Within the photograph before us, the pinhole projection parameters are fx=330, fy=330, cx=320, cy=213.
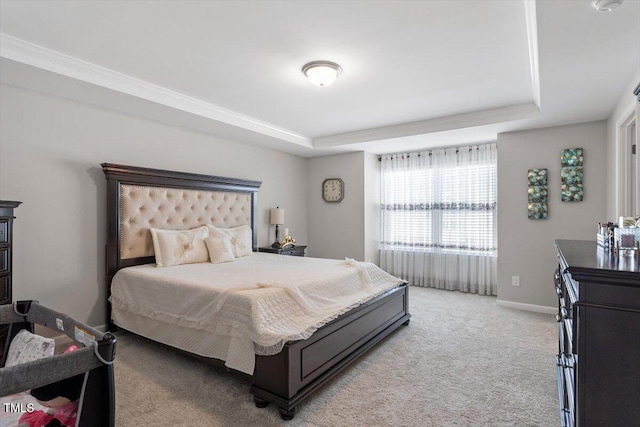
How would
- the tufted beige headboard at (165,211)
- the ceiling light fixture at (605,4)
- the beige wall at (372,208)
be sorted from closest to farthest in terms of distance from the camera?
the ceiling light fixture at (605,4) → the tufted beige headboard at (165,211) → the beige wall at (372,208)

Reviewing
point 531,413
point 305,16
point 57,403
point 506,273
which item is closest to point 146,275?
point 57,403

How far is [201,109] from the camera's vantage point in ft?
11.9

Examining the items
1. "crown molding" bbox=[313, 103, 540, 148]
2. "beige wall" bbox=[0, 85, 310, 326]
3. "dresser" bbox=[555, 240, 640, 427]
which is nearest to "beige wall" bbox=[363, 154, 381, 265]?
"crown molding" bbox=[313, 103, 540, 148]

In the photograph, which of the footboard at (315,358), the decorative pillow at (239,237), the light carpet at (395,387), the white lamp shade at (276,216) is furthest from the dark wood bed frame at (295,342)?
the white lamp shade at (276,216)

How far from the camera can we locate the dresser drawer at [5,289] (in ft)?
7.27

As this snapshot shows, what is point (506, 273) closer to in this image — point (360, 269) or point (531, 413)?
point (360, 269)

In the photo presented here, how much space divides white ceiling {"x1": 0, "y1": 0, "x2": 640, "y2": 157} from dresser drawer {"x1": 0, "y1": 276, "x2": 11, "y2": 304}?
154cm

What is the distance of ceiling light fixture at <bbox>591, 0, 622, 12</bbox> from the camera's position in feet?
5.23

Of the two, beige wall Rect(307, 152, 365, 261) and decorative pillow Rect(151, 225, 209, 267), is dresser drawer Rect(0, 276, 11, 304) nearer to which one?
decorative pillow Rect(151, 225, 209, 267)

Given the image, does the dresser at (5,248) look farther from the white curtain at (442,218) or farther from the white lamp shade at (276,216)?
the white curtain at (442,218)

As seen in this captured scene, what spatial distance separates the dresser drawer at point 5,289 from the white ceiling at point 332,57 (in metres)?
1.54

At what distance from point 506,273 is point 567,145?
5.59 ft

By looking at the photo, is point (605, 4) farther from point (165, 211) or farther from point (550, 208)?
point (165, 211)

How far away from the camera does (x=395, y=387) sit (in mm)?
2320
